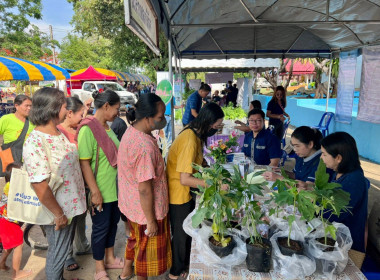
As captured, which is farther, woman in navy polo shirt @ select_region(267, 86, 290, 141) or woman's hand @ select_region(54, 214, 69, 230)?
woman in navy polo shirt @ select_region(267, 86, 290, 141)

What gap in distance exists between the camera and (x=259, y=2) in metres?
3.84

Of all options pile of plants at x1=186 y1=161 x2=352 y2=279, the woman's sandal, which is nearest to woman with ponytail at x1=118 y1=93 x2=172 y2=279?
the woman's sandal

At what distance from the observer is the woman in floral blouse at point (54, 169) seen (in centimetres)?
170

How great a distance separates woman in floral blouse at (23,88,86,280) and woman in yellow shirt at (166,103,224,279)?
2.31 feet

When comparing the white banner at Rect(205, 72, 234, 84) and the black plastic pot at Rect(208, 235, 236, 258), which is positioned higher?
the white banner at Rect(205, 72, 234, 84)

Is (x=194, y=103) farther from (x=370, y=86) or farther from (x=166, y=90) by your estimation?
(x=370, y=86)

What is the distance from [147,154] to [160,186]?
1.11 feet

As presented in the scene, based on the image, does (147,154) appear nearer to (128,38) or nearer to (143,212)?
(143,212)

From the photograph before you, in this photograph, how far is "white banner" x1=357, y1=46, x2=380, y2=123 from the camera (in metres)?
4.70

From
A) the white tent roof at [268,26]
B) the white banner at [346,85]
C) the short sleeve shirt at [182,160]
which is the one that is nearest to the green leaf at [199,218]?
the short sleeve shirt at [182,160]

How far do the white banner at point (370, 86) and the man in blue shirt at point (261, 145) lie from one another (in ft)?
8.92

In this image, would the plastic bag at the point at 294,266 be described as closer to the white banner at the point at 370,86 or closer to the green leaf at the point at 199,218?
the green leaf at the point at 199,218

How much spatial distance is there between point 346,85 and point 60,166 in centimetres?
601

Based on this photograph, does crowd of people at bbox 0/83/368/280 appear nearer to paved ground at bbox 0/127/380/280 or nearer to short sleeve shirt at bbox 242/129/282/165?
paved ground at bbox 0/127/380/280
